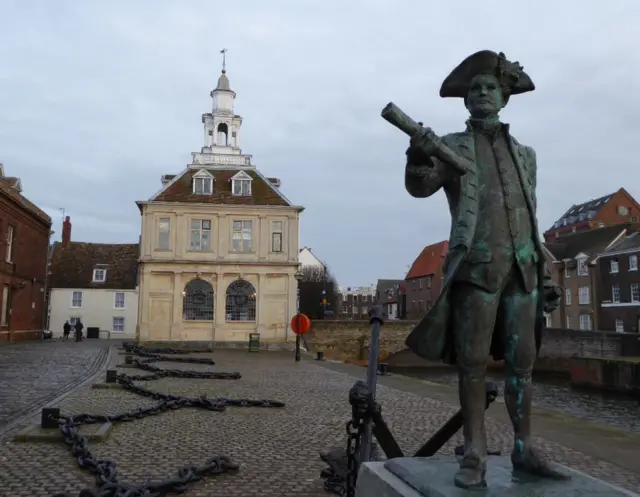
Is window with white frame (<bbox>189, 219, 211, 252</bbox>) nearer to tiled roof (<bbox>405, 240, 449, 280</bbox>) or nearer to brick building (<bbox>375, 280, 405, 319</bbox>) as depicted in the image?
tiled roof (<bbox>405, 240, 449, 280</bbox>)

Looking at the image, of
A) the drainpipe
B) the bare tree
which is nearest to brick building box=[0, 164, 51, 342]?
the drainpipe

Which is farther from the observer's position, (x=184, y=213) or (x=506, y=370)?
(x=184, y=213)

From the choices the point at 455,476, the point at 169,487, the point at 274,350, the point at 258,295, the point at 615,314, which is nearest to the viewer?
the point at 455,476

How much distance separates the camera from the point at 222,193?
35.8m

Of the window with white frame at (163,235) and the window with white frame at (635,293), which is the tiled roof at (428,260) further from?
the window with white frame at (163,235)

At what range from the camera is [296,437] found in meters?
7.71

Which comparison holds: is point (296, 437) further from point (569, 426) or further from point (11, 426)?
point (569, 426)

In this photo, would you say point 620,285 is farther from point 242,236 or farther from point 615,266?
point 242,236

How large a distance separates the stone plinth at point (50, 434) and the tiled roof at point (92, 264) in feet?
149

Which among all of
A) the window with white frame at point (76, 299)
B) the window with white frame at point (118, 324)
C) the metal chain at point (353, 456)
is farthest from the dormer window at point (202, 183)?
the metal chain at point (353, 456)

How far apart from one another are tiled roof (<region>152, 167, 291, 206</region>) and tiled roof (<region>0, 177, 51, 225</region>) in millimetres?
7358

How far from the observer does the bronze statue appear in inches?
135

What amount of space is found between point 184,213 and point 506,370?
3242cm

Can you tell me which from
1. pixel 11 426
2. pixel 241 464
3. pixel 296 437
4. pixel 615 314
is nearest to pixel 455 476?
pixel 241 464
